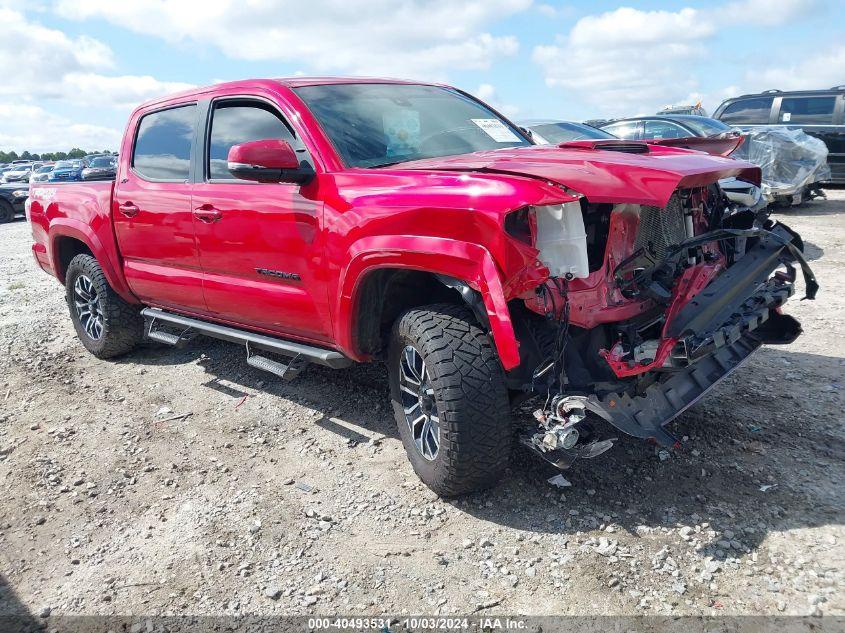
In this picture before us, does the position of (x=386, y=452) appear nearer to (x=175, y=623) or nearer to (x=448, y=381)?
(x=448, y=381)

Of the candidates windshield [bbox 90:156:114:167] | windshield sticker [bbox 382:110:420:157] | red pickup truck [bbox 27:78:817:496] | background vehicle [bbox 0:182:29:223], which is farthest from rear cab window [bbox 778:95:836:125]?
windshield [bbox 90:156:114:167]

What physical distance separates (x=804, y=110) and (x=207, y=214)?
12.3m

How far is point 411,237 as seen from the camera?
116 inches

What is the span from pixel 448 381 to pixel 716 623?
1334 millimetres

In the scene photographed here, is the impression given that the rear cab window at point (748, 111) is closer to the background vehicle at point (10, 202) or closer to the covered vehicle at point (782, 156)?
the covered vehicle at point (782, 156)

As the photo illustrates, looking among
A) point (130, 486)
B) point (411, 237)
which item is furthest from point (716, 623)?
point (130, 486)

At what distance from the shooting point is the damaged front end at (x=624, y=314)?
2.73m

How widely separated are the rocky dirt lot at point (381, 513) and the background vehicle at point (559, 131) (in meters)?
4.39

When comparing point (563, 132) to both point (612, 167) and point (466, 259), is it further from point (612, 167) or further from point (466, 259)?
point (466, 259)

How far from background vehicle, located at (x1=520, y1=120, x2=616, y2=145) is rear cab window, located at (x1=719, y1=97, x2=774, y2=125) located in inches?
221

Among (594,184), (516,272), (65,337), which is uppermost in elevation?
(594,184)

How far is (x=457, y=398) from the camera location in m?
2.87

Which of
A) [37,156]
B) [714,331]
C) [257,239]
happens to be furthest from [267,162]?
[37,156]

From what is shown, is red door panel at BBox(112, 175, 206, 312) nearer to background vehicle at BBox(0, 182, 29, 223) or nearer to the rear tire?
the rear tire
